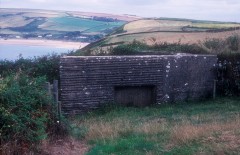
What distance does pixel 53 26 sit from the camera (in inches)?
1708

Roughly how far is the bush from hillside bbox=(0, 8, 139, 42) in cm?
2376

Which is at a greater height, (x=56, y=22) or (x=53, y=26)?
(x=56, y=22)

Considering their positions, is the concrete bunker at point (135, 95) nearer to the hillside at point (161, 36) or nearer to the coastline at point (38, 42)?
the hillside at point (161, 36)

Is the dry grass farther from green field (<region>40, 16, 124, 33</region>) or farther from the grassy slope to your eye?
green field (<region>40, 16, 124, 33</region>)

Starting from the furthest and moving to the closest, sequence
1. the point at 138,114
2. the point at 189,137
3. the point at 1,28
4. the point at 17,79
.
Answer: the point at 1,28
the point at 138,114
the point at 17,79
the point at 189,137

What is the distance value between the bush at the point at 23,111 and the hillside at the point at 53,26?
23763 mm

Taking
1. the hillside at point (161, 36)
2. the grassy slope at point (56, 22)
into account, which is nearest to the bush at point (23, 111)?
the hillside at point (161, 36)

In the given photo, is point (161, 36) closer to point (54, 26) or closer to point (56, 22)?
point (54, 26)

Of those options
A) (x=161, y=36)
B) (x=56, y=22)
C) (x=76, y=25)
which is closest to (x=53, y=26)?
(x=56, y=22)

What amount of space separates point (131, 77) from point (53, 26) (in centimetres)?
2063

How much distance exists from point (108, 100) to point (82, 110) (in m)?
1.38

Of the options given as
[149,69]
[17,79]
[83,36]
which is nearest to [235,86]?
[149,69]

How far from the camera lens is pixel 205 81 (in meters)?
26.0

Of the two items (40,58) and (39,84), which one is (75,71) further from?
(39,84)
